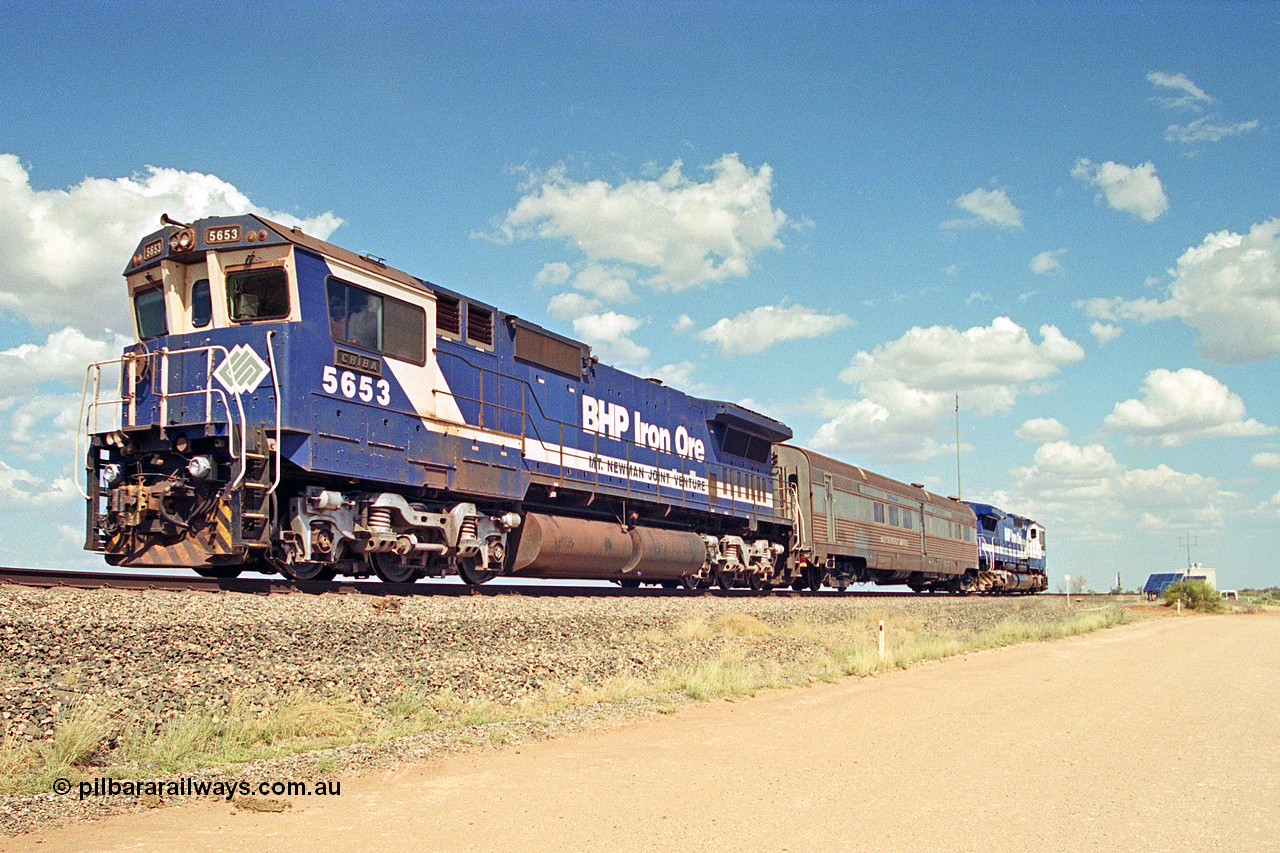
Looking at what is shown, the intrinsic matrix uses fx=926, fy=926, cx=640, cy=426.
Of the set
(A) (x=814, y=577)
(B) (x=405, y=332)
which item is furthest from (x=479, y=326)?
(A) (x=814, y=577)

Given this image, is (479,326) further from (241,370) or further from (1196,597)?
(1196,597)

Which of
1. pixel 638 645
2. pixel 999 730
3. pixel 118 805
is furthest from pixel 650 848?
pixel 638 645

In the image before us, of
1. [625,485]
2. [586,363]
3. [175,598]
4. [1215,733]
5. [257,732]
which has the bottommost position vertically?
[1215,733]

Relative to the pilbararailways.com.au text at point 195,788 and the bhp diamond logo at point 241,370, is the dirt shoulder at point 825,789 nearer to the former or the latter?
the pilbararailways.com.au text at point 195,788

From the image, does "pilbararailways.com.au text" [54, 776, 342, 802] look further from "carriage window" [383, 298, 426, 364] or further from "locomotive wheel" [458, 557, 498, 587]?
"locomotive wheel" [458, 557, 498, 587]

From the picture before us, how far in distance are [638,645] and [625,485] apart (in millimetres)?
6323

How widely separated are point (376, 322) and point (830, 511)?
55.1 feet

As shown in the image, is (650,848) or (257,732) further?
(257,732)

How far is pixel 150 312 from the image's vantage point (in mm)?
11750

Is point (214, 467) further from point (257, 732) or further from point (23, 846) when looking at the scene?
point (23, 846)

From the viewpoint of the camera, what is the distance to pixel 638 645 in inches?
449

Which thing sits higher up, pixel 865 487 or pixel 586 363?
pixel 586 363

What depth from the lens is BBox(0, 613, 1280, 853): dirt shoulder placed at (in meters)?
4.81

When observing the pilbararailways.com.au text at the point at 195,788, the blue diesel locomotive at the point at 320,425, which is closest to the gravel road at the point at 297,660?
the pilbararailways.com.au text at the point at 195,788
